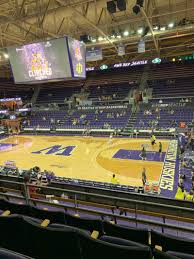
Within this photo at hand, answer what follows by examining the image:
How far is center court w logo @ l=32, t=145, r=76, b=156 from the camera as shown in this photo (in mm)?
19984

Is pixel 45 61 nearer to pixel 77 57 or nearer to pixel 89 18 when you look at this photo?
pixel 77 57

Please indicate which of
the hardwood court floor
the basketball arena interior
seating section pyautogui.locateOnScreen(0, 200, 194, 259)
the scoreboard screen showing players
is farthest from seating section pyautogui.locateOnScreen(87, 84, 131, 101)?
seating section pyautogui.locateOnScreen(0, 200, 194, 259)

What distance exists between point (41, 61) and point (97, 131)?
19.3 metres

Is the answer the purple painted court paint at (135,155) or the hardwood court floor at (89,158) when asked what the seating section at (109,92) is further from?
the purple painted court paint at (135,155)

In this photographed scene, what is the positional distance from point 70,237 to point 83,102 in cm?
3180

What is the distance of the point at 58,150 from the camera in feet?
69.3

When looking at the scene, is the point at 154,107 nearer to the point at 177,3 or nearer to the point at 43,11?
the point at 177,3

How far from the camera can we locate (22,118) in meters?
36.0

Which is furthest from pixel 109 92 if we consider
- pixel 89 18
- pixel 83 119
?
pixel 89 18

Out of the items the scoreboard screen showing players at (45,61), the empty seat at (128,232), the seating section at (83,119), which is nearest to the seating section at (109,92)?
the seating section at (83,119)

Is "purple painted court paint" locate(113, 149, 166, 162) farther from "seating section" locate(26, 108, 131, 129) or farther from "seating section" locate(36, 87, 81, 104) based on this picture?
"seating section" locate(36, 87, 81, 104)

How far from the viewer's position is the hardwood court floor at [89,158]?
14.6m

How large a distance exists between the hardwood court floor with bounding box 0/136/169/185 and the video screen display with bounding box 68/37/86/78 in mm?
7171

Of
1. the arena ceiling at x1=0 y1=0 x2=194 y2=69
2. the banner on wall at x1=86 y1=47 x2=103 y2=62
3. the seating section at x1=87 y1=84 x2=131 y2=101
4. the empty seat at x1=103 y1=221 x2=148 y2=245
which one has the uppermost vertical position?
the arena ceiling at x1=0 y1=0 x2=194 y2=69
